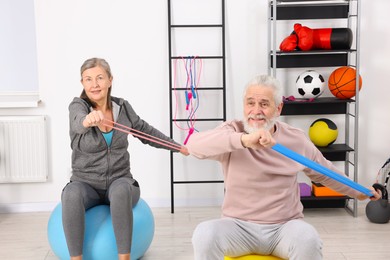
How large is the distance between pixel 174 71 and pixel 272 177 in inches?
79.9

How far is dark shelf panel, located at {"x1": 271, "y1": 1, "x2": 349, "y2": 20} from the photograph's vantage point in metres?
4.46

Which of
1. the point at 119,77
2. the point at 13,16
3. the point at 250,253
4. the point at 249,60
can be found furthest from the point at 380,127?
the point at 13,16

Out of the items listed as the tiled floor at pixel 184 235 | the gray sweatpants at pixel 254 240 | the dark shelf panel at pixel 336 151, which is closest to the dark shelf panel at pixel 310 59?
the dark shelf panel at pixel 336 151

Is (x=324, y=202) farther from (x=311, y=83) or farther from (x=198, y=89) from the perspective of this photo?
(x=198, y=89)

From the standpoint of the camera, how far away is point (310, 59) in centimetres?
454

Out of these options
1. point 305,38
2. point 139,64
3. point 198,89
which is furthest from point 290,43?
point 139,64

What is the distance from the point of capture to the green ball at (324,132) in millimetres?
4363

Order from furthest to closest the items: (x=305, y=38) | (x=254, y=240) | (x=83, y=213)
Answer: (x=305, y=38) → (x=83, y=213) → (x=254, y=240)

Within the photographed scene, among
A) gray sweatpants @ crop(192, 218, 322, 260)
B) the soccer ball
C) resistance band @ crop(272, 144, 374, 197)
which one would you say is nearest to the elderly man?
gray sweatpants @ crop(192, 218, 322, 260)

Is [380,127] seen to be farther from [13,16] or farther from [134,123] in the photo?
[13,16]

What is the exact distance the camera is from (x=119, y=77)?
4.60 metres

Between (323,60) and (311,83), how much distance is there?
0.34 metres

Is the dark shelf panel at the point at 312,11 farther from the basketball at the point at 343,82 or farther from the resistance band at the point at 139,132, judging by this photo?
the resistance band at the point at 139,132

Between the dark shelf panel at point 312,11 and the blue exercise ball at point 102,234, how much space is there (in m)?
1.82
